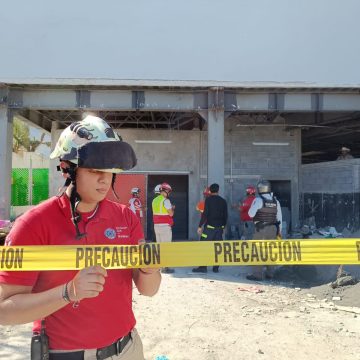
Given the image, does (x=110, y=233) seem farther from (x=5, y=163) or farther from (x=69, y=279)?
(x=5, y=163)

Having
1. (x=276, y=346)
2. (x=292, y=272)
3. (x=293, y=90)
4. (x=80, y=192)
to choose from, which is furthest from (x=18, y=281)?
(x=293, y=90)

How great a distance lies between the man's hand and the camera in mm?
1480

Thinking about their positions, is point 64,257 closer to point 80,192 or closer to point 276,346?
point 80,192

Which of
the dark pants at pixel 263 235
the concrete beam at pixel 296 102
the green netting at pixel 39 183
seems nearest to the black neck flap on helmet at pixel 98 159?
the dark pants at pixel 263 235

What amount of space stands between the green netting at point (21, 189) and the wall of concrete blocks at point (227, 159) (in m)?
6.47

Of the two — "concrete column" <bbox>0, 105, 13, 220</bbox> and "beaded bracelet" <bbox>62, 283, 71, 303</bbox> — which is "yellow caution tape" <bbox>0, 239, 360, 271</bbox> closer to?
"beaded bracelet" <bbox>62, 283, 71, 303</bbox>

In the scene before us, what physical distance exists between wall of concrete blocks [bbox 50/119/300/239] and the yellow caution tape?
36.1 ft

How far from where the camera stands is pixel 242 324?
539 centimetres

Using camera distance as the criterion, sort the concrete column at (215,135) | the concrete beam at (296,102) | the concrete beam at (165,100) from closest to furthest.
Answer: the concrete column at (215,135) → the concrete beam at (165,100) → the concrete beam at (296,102)

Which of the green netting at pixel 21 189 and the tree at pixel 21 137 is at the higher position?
the tree at pixel 21 137

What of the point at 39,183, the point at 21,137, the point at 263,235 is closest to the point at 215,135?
the point at 263,235

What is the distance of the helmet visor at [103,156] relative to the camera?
1561 millimetres

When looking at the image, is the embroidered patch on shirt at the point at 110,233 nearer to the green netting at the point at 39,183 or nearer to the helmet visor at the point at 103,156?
the helmet visor at the point at 103,156

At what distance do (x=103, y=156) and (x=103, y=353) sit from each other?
2.62 ft
